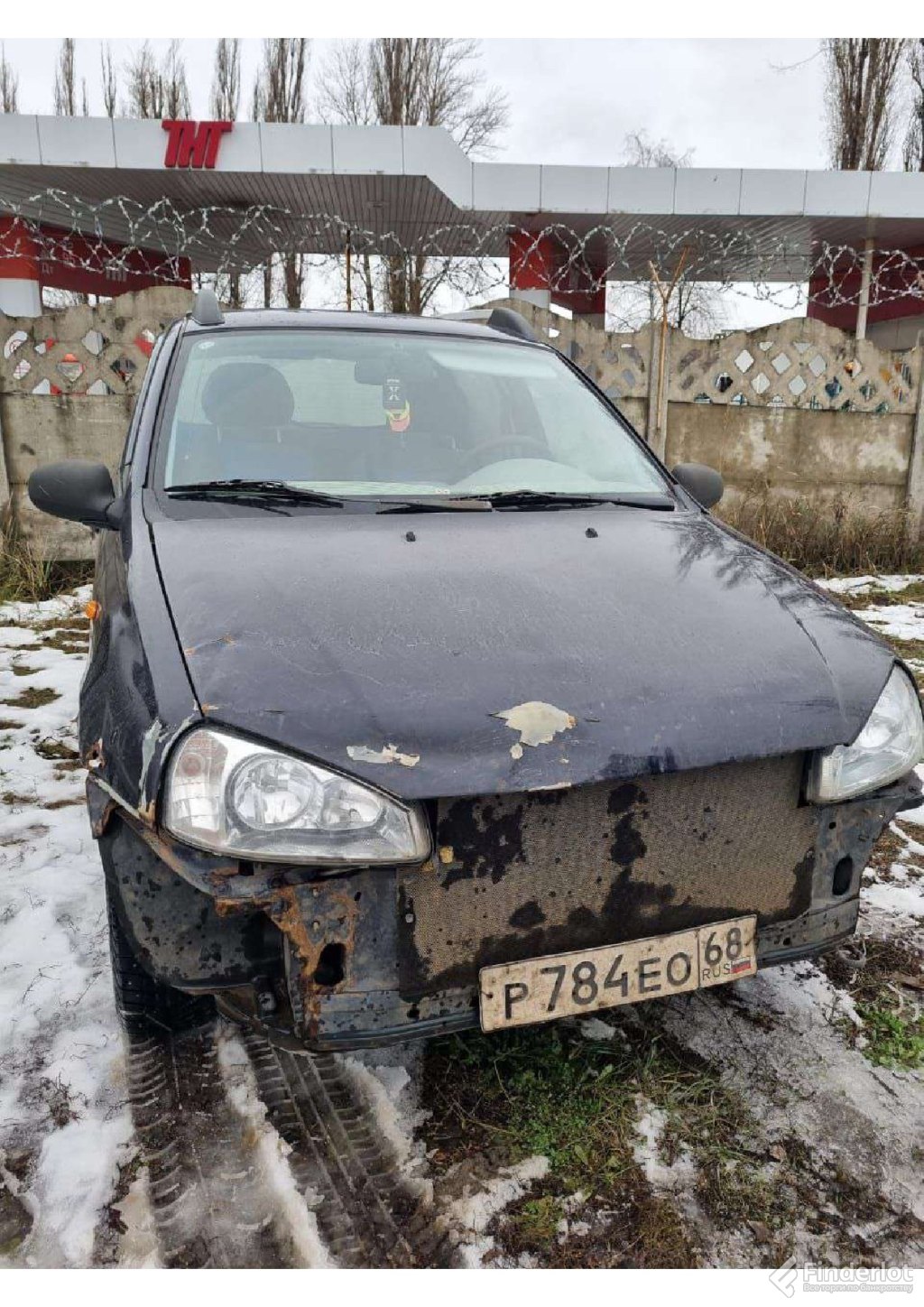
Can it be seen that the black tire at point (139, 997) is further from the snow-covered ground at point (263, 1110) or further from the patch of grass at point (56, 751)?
the patch of grass at point (56, 751)

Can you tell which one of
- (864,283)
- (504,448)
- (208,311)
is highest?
(864,283)

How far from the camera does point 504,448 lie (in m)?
2.59

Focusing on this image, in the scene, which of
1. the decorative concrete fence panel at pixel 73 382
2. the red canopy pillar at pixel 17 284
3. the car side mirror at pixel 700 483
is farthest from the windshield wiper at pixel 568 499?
the red canopy pillar at pixel 17 284

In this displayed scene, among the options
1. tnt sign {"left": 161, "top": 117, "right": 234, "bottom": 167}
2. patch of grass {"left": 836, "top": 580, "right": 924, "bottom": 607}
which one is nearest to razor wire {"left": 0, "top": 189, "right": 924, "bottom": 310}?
tnt sign {"left": 161, "top": 117, "right": 234, "bottom": 167}

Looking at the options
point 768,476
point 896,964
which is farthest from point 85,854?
point 768,476

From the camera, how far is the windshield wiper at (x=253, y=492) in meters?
2.11

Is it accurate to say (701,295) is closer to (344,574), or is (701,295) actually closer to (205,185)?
(205,185)

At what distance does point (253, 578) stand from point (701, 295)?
83.0 ft

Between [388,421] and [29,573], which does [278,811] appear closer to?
[388,421]

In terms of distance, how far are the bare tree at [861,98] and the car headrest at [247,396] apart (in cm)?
2327

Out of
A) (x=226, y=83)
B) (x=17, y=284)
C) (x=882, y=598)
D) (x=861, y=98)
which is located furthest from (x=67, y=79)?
(x=882, y=598)

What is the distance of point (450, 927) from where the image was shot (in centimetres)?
144

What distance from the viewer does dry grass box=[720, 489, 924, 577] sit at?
6703mm

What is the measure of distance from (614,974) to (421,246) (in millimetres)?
19611
